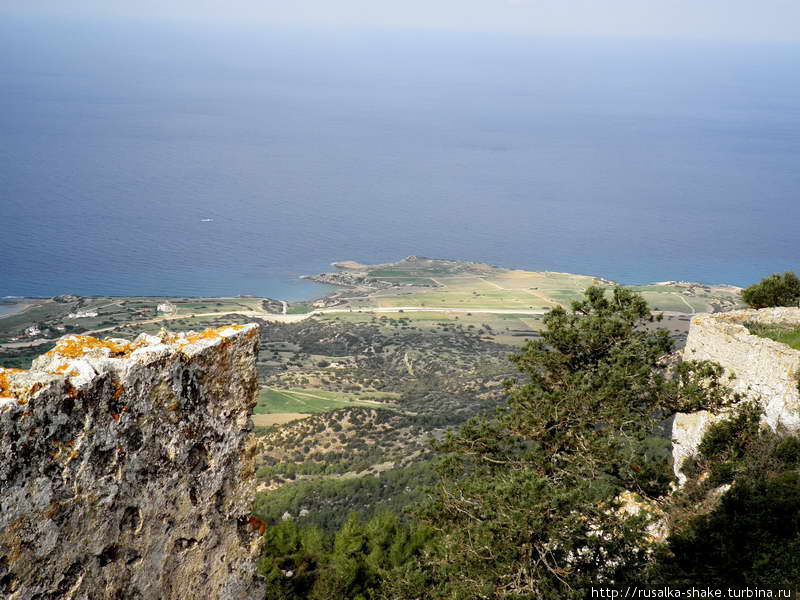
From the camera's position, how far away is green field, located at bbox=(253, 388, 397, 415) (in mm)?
35031

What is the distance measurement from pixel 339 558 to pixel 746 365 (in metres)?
8.13

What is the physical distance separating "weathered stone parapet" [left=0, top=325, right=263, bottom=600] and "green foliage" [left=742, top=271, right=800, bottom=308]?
56.7ft

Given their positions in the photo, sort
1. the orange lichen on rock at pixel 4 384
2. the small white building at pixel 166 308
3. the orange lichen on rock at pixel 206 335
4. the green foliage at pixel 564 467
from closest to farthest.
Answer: the orange lichen on rock at pixel 4 384
the orange lichen on rock at pixel 206 335
the green foliage at pixel 564 467
the small white building at pixel 166 308

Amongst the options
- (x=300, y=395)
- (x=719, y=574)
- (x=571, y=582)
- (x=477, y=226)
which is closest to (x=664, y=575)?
(x=719, y=574)

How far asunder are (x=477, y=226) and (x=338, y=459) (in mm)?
94560

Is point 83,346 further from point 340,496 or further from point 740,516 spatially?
point 340,496

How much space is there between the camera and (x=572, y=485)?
33.7ft

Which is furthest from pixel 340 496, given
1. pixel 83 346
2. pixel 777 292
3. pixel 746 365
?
pixel 83 346

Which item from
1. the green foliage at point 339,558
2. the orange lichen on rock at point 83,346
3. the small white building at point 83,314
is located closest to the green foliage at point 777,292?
the green foliage at point 339,558

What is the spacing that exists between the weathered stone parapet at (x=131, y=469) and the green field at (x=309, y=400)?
1151 inches

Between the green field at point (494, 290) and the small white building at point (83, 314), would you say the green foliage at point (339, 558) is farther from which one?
the small white building at point (83, 314)

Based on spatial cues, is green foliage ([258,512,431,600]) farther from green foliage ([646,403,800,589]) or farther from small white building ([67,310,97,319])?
small white building ([67,310,97,319])

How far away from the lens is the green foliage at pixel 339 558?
1330cm

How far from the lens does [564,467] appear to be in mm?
10734
